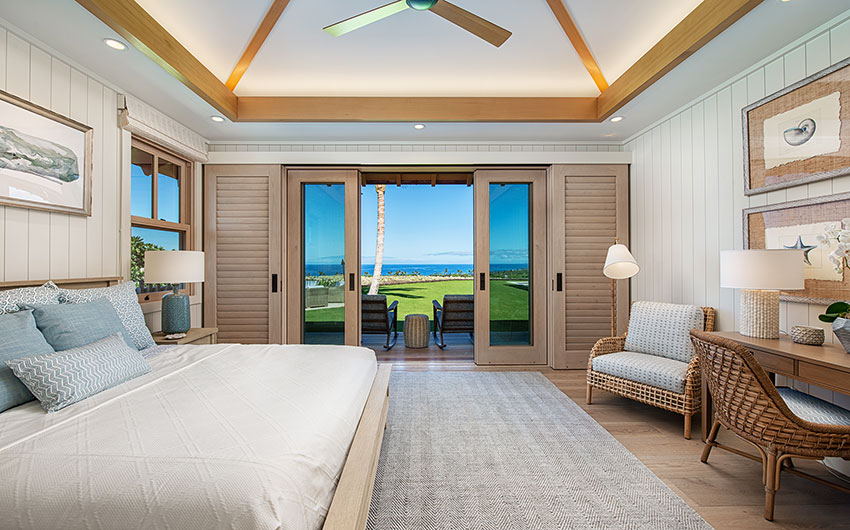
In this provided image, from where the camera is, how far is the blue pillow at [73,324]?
178 cm

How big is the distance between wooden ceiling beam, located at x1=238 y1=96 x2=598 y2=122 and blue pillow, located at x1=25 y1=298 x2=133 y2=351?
233 cm

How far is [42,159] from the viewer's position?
2375 millimetres

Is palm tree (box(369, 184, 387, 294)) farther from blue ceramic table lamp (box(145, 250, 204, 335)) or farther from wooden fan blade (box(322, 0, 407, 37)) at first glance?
wooden fan blade (box(322, 0, 407, 37))

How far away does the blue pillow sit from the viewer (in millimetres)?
1782

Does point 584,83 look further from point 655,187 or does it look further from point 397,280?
point 397,280

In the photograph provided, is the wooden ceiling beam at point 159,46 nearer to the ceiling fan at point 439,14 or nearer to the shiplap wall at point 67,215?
the shiplap wall at point 67,215

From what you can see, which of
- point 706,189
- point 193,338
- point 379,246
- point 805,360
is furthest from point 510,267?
point 379,246

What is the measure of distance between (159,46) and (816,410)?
4.49 metres

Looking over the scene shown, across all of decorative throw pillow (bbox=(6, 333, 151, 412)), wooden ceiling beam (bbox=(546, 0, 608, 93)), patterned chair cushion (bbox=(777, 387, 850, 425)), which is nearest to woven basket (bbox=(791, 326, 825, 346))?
patterned chair cushion (bbox=(777, 387, 850, 425))

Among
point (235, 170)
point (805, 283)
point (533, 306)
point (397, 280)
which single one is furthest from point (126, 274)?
point (397, 280)

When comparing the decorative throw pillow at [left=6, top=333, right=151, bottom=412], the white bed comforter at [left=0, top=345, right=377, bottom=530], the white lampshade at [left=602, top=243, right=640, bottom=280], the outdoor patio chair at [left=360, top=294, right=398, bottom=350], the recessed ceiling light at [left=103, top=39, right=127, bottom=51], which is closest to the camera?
the white bed comforter at [left=0, top=345, right=377, bottom=530]

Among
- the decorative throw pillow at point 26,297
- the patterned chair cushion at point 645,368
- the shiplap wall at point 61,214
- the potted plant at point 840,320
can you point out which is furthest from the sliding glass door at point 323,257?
the potted plant at point 840,320

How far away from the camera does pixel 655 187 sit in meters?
3.85

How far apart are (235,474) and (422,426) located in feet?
6.23
